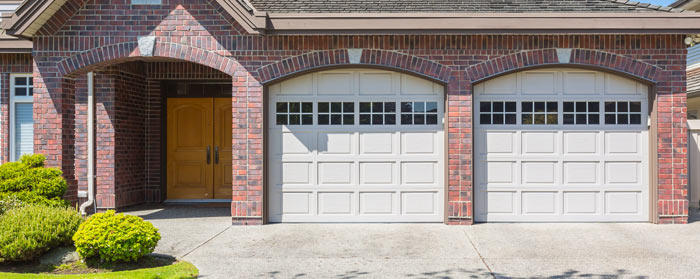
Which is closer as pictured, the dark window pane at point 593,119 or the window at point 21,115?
the dark window pane at point 593,119

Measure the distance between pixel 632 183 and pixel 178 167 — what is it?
8.83 m

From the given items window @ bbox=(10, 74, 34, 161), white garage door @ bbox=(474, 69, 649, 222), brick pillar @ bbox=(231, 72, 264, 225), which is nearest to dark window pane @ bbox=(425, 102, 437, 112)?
white garage door @ bbox=(474, 69, 649, 222)

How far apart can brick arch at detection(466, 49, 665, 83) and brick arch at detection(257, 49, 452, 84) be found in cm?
87

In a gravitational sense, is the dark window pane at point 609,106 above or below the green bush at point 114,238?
above

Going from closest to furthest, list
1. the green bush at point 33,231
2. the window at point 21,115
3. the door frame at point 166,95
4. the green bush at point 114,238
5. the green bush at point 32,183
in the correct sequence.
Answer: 1. the green bush at point 114,238
2. the green bush at point 33,231
3. the green bush at point 32,183
4. the window at point 21,115
5. the door frame at point 166,95

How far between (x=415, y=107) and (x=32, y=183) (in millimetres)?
5952

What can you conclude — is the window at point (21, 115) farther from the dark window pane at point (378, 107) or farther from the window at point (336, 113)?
the dark window pane at point (378, 107)

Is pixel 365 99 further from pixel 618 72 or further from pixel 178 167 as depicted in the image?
pixel 178 167

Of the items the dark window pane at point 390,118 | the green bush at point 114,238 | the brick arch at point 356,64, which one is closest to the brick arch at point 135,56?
the brick arch at point 356,64

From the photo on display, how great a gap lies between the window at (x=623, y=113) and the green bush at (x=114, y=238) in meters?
7.34

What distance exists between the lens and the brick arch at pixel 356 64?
949 centimetres

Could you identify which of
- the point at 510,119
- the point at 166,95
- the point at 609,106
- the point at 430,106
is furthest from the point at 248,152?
the point at 609,106

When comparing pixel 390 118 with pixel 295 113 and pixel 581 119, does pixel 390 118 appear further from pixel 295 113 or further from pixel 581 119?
pixel 581 119

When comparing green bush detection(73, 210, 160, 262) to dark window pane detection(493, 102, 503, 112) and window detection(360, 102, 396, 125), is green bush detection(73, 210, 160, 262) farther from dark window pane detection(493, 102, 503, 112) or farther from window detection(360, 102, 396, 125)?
dark window pane detection(493, 102, 503, 112)
